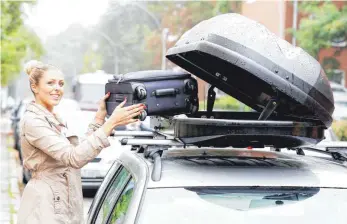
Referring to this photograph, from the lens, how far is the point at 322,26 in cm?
2794

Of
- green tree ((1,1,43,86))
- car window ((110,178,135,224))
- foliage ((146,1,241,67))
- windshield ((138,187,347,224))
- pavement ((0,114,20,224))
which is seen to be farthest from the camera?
foliage ((146,1,241,67))

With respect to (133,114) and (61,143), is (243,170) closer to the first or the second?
(133,114)

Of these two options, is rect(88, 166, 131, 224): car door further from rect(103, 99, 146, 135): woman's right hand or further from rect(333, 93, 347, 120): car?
rect(333, 93, 347, 120): car

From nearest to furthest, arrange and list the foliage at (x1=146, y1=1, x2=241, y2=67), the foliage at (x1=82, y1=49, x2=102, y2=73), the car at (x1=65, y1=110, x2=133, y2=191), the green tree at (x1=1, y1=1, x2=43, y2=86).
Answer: the car at (x1=65, y1=110, x2=133, y2=191) < the green tree at (x1=1, y1=1, x2=43, y2=86) < the foliage at (x1=146, y1=1, x2=241, y2=67) < the foliage at (x1=82, y1=49, x2=102, y2=73)

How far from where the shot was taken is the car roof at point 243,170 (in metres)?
3.55

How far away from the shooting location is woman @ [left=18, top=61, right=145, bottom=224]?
4121 mm

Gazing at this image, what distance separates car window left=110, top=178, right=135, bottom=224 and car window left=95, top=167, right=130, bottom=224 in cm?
14

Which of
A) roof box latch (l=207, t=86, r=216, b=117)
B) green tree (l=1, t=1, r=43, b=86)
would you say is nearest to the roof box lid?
roof box latch (l=207, t=86, r=216, b=117)

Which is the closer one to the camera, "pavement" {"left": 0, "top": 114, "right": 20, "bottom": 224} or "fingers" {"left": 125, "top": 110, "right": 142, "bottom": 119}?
"fingers" {"left": 125, "top": 110, "right": 142, "bottom": 119}

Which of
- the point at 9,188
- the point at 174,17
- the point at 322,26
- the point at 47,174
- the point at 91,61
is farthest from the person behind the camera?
the point at 91,61

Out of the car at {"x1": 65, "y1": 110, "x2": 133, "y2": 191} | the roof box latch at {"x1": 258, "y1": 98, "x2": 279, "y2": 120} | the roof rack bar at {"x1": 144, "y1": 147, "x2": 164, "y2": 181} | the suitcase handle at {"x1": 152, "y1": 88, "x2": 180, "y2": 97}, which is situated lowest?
the car at {"x1": 65, "y1": 110, "x2": 133, "y2": 191}

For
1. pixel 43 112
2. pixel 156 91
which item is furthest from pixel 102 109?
pixel 156 91

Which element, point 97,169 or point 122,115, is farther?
point 97,169

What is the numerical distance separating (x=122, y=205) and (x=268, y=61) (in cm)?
106
